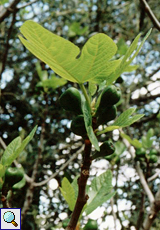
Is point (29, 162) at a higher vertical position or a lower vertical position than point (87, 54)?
lower

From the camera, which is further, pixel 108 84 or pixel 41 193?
pixel 41 193

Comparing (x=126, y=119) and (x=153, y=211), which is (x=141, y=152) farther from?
(x=126, y=119)

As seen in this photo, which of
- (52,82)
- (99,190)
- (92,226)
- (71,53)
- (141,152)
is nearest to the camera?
(71,53)

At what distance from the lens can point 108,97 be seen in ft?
2.39

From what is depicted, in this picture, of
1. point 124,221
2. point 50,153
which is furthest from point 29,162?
point 124,221

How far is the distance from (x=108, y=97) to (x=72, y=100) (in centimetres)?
10

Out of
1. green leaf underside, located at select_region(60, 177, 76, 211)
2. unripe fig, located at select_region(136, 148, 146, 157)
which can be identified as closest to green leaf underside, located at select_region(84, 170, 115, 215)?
green leaf underside, located at select_region(60, 177, 76, 211)

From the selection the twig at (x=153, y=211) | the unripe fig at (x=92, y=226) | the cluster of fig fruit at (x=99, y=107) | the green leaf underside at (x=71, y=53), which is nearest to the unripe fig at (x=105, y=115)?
the cluster of fig fruit at (x=99, y=107)

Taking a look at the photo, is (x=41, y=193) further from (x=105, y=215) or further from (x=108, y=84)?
(x=108, y=84)

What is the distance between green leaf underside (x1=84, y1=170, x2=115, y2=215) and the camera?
2.61ft

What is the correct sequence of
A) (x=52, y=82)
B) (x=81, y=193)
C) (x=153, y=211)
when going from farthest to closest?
(x=52, y=82) → (x=153, y=211) → (x=81, y=193)

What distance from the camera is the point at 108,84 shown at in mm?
704

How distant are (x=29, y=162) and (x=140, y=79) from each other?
1694mm

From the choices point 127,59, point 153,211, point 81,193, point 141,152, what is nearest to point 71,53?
point 127,59
